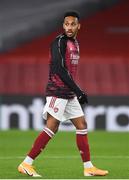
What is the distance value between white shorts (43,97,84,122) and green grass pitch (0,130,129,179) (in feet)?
2.03

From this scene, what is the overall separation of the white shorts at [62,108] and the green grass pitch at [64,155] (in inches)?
24.3

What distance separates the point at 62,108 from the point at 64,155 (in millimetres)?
2742

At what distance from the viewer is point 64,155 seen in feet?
37.1

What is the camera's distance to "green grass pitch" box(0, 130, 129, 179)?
8.83m

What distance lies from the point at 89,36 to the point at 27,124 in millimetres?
6333

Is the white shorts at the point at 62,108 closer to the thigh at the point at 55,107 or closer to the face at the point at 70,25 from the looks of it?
the thigh at the point at 55,107

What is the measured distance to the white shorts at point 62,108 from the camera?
8625mm

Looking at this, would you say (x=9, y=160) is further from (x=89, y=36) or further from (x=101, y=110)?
(x=89, y=36)

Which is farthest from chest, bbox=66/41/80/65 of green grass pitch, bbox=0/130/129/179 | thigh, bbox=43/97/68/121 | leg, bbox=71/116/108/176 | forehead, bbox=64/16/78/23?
green grass pitch, bbox=0/130/129/179

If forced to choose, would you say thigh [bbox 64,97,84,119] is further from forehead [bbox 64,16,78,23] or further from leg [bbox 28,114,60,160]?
forehead [bbox 64,16,78,23]

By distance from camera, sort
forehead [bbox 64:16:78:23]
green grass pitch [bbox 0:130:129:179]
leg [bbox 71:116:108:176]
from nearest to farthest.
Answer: forehead [bbox 64:16:78:23] < leg [bbox 71:116:108:176] < green grass pitch [bbox 0:130:129:179]

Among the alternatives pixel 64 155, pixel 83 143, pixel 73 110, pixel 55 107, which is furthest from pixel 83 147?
pixel 64 155

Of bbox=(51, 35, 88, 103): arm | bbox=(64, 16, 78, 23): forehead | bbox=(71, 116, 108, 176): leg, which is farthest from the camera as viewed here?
bbox=(71, 116, 108, 176): leg

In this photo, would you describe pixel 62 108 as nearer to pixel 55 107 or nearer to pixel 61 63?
pixel 55 107
